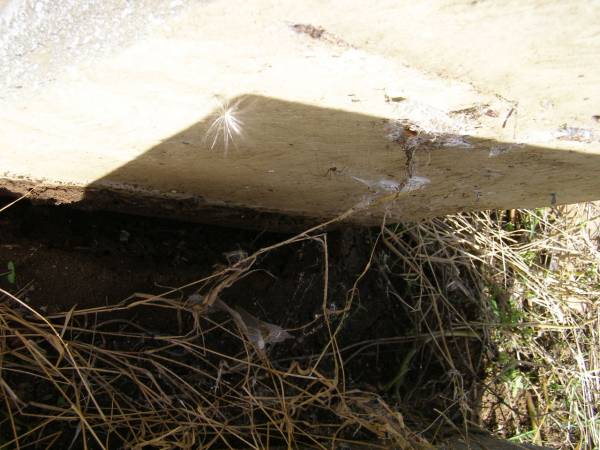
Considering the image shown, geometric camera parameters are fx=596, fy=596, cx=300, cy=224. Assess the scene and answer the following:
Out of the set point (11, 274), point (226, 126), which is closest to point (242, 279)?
point (11, 274)

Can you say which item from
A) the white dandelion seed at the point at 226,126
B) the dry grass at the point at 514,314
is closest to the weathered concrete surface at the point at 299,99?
the white dandelion seed at the point at 226,126

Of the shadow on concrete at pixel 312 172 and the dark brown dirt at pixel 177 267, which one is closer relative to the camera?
the shadow on concrete at pixel 312 172

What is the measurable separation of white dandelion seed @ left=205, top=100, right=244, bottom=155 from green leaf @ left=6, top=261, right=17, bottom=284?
0.71 meters

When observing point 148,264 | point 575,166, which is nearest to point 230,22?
point 575,166

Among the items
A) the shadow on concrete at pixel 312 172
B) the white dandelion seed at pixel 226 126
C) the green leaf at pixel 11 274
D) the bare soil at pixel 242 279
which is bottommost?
the bare soil at pixel 242 279

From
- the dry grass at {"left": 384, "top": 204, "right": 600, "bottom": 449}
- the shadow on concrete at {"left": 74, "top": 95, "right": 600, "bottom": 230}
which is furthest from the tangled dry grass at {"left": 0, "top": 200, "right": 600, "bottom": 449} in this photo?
the shadow on concrete at {"left": 74, "top": 95, "right": 600, "bottom": 230}

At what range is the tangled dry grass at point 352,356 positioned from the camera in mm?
1479

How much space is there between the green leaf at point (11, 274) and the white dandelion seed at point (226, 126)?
705mm

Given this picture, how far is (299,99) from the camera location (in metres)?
1.02

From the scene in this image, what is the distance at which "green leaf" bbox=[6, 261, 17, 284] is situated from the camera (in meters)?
1.53

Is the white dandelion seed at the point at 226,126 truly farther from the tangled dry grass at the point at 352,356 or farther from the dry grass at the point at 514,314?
the dry grass at the point at 514,314

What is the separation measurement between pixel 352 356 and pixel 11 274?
1.09 metres

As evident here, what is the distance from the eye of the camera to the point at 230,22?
2.57 ft

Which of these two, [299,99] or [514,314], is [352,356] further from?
[299,99]
